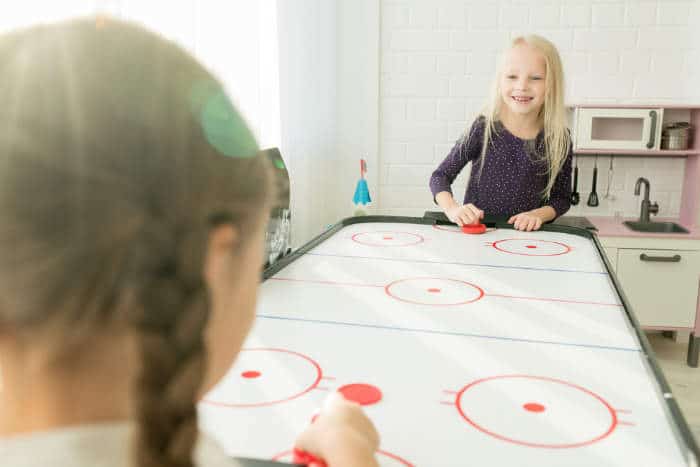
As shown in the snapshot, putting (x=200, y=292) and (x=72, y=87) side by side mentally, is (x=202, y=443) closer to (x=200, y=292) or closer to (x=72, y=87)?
(x=200, y=292)

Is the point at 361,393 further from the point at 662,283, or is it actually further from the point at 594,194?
the point at 594,194

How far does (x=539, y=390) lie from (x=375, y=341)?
0.80ft

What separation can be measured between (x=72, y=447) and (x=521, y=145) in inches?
79.5

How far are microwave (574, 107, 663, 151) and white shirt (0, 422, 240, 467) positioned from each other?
2.69m

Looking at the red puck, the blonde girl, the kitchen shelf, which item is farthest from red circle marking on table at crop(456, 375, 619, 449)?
the kitchen shelf

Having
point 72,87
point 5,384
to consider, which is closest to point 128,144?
point 72,87

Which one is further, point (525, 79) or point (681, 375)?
point (681, 375)

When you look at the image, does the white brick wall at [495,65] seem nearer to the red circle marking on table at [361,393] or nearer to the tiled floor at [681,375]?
the tiled floor at [681,375]

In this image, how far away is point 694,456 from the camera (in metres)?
0.58

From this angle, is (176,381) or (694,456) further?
(694,456)

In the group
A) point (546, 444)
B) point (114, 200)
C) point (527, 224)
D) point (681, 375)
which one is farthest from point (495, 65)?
point (114, 200)

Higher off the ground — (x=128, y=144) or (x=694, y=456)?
(x=128, y=144)

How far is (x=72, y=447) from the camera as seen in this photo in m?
0.35

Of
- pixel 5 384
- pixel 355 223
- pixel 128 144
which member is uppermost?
pixel 128 144
